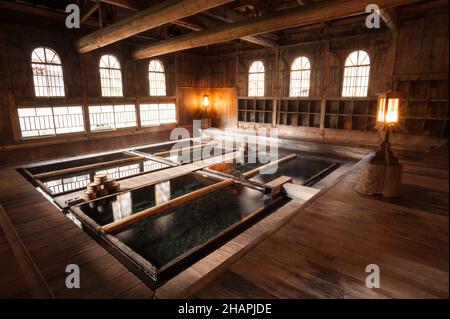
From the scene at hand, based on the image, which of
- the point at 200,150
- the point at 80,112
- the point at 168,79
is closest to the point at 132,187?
the point at 200,150

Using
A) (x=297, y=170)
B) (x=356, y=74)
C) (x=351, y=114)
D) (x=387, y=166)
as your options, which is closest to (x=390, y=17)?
(x=356, y=74)

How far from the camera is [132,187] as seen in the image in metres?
4.73

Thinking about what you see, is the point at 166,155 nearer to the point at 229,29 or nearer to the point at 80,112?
the point at 80,112

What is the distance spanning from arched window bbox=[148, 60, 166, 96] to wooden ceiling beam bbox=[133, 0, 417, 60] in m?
2.53

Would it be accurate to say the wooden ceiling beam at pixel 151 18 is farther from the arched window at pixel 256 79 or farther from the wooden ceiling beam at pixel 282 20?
the arched window at pixel 256 79

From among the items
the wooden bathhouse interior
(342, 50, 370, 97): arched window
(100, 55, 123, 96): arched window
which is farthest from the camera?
(100, 55, 123, 96): arched window

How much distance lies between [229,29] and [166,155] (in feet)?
12.7

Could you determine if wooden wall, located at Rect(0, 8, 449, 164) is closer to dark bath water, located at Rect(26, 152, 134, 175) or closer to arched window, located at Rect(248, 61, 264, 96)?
arched window, located at Rect(248, 61, 264, 96)

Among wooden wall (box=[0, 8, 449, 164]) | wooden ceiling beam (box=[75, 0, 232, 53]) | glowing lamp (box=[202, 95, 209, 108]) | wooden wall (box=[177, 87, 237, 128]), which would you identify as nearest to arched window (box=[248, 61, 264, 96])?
wooden wall (box=[0, 8, 449, 164])

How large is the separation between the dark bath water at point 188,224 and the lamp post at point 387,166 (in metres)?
1.80

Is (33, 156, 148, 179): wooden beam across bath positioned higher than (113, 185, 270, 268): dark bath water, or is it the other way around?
(33, 156, 148, 179): wooden beam across bath

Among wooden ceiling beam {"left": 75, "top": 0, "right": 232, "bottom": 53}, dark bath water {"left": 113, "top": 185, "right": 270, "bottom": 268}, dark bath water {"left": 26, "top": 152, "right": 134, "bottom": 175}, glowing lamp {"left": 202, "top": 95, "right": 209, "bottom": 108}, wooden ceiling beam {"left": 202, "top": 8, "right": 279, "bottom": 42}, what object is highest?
wooden ceiling beam {"left": 202, "top": 8, "right": 279, "bottom": 42}

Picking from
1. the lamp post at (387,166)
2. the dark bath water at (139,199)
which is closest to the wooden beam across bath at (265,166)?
the dark bath water at (139,199)

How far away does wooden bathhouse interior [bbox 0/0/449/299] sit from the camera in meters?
1.97
